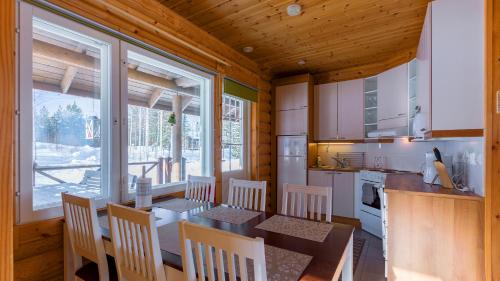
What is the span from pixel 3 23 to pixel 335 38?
9.87 ft

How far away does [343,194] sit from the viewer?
366 cm

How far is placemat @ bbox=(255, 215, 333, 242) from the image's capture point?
135 cm

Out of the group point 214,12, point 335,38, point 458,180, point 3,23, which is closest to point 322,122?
point 335,38

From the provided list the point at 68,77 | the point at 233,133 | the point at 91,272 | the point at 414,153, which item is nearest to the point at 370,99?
the point at 414,153

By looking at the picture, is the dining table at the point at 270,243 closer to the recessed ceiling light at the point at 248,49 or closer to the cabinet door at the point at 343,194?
the recessed ceiling light at the point at 248,49

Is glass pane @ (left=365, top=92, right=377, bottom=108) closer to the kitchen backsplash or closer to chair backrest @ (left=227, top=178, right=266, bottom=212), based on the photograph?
the kitchen backsplash

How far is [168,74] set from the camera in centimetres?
258

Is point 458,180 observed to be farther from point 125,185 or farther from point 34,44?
point 34,44

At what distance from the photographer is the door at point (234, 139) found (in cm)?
338

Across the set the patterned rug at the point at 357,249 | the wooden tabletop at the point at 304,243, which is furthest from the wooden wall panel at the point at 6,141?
the patterned rug at the point at 357,249

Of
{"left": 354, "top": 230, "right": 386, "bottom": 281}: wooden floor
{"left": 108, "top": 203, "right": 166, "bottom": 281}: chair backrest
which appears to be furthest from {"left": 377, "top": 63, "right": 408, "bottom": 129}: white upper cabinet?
{"left": 108, "top": 203, "right": 166, "bottom": 281}: chair backrest

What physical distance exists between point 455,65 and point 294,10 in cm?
136

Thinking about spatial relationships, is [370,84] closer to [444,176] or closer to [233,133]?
[444,176]

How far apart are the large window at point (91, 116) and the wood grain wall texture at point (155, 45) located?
0.38ft
